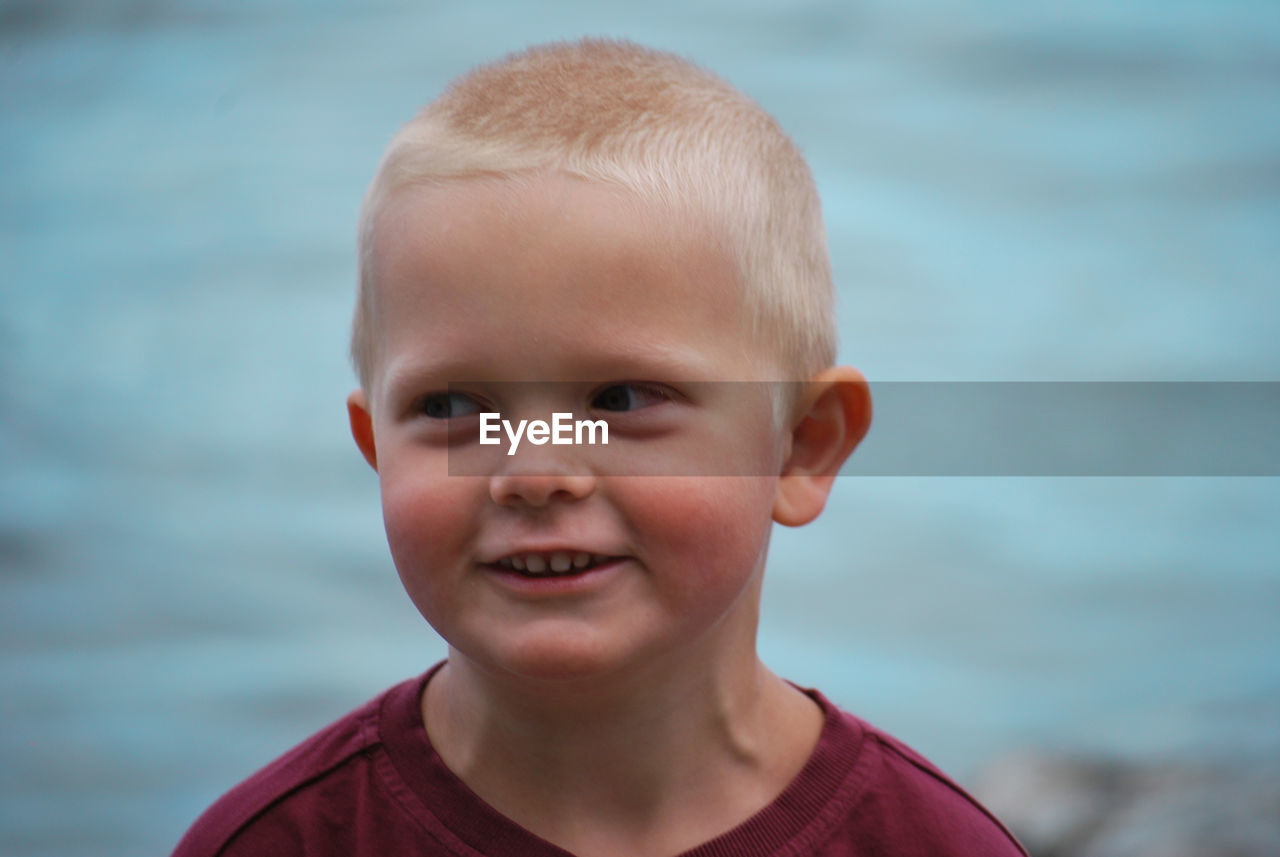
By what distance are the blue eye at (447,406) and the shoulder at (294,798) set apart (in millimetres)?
279

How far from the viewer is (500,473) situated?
2.85ft

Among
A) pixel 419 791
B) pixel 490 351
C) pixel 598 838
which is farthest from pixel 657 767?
pixel 490 351

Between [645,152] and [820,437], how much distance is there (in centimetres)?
27

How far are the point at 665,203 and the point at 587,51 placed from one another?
18 centimetres

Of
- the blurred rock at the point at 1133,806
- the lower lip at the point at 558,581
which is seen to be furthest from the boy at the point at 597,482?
the blurred rock at the point at 1133,806

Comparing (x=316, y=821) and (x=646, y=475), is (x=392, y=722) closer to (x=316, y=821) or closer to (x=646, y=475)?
(x=316, y=821)

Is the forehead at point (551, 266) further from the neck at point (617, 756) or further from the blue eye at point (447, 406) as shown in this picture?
the neck at point (617, 756)

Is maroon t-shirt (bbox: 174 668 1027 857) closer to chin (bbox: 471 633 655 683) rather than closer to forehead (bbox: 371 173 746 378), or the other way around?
chin (bbox: 471 633 655 683)

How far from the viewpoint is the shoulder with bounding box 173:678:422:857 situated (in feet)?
3.31

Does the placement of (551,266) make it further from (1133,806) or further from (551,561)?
(1133,806)

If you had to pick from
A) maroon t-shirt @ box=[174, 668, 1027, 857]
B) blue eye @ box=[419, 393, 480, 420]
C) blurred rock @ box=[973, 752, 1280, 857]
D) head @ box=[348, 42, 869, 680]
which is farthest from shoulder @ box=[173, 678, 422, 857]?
blurred rock @ box=[973, 752, 1280, 857]

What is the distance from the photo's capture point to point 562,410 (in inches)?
34.6

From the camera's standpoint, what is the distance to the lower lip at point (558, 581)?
0.88 meters

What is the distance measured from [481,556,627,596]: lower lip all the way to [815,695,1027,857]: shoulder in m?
0.28
